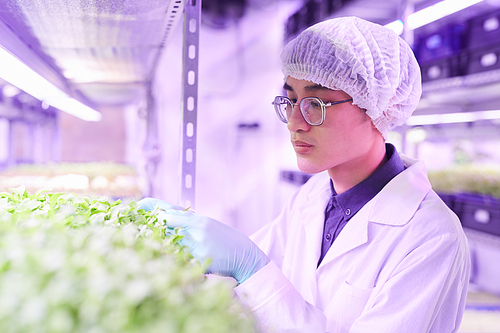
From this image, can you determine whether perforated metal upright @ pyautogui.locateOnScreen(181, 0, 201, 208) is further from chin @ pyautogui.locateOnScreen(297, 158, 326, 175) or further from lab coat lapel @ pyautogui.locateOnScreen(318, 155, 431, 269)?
lab coat lapel @ pyautogui.locateOnScreen(318, 155, 431, 269)

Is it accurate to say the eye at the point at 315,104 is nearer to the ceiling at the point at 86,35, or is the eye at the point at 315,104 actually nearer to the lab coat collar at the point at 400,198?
the lab coat collar at the point at 400,198

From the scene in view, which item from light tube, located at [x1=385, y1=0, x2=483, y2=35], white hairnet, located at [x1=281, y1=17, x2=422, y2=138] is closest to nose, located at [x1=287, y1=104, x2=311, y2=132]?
white hairnet, located at [x1=281, y1=17, x2=422, y2=138]

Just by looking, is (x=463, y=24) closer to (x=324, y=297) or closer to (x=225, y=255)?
(x=324, y=297)

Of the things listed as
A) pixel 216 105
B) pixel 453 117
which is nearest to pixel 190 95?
pixel 453 117

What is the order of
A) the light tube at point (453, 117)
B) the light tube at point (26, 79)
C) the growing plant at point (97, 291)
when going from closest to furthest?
the growing plant at point (97, 291) → the light tube at point (26, 79) → the light tube at point (453, 117)

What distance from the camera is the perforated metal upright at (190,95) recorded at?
88 centimetres

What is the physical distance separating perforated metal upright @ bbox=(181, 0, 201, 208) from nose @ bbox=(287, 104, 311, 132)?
11.4 inches

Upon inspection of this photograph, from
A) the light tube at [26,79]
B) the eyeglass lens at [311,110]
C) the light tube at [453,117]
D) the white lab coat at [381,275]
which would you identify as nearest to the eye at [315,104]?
the eyeglass lens at [311,110]

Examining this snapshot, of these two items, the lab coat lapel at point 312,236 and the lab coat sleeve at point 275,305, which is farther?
the lab coat lapel at point 312,236

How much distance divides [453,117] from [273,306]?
2.96 metres

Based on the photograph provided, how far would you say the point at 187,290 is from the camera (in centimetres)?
36

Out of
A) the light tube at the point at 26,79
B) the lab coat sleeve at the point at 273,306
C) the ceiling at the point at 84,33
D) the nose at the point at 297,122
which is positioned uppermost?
the ceiling at the point at 84,33

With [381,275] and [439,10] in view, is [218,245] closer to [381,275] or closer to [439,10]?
[381,275]

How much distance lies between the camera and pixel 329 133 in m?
0.94
